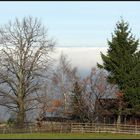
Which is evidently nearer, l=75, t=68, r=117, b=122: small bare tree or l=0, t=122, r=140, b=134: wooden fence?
l=0, t=122, r=140, b=134: wooden fence

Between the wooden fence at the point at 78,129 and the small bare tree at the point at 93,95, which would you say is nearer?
the wooden fence at the point at 78,129

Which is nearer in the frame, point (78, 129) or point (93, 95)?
point (78, 129)

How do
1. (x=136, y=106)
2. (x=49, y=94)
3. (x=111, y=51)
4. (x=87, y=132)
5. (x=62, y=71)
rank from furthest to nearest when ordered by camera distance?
(x=62, y=71)
(x=49, y=94)
(x=111, y=51)
(x=136, y=106)
(x=87, y=132)

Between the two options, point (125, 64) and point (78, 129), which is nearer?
point (78, 129)

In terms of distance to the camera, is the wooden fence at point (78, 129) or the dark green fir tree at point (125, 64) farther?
the dark green fir tree at point (125, 64)

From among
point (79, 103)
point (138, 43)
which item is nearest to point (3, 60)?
point (79, 103)

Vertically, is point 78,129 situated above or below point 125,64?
below

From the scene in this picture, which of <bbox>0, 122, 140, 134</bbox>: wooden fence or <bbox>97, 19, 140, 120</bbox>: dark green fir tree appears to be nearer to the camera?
<bbox>0, 122, 140, 134</bbox>: wooden fence

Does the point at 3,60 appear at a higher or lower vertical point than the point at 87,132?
higher

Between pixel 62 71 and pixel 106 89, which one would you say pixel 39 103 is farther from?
pixel 62 71

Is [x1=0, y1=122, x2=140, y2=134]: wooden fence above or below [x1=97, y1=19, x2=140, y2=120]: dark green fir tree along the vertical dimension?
below

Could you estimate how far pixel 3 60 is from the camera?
67688mm

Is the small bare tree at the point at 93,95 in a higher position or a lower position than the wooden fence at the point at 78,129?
higher

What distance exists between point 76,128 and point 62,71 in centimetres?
2581
